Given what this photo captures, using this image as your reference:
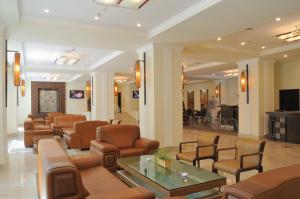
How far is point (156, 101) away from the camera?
693cm

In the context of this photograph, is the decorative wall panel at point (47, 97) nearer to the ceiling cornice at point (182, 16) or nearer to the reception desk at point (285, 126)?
the ceiling cornice at point (182, 16)

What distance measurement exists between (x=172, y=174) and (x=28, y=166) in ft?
11.7

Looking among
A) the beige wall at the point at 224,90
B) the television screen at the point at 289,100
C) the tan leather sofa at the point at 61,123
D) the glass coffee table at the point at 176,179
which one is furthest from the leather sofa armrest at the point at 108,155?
the beige wall at the point at 224,90

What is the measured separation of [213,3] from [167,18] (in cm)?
142

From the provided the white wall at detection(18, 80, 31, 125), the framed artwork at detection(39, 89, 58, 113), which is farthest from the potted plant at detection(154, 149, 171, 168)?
the framed artwork at detection(39, 89, 58, 113)

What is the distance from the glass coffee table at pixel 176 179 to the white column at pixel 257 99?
639cm

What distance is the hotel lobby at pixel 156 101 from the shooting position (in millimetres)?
2879

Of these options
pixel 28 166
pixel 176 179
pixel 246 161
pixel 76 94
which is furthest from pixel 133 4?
pixel 76 94

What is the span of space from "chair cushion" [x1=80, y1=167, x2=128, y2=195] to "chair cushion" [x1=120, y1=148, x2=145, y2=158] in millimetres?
1283

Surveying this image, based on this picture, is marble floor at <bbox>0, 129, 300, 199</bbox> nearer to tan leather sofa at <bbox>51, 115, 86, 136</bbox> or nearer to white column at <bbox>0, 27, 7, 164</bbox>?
white column at <bbox>0, 27, 7, 164</bbox>

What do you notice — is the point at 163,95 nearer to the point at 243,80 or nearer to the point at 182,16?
the point at 182,16

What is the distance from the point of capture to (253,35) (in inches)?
274

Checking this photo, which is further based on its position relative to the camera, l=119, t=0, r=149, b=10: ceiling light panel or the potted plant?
l=119, t=0, r=149, b=10: ceiling light panel

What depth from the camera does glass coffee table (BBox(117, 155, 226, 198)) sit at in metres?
2.89
